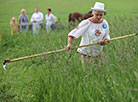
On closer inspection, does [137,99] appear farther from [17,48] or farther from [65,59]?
[17,48]

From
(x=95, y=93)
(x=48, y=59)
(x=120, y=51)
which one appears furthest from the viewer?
(x=48, y=59)

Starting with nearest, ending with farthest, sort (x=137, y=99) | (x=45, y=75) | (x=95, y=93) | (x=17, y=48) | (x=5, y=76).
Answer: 1. (x=137, y=99)
2. (x=95, y=93)
3. (x=45, y=75)
4. (x=5, y=76)
5. (x=17, y=48)

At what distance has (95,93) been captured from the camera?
2701 millimetres

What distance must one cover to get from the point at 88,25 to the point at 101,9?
14.1 inches

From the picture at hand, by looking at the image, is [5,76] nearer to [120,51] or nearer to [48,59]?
[48,59]

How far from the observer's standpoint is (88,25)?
156 inches

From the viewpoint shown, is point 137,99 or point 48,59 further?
point 48,59

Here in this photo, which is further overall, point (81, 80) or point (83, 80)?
point (81, 80)

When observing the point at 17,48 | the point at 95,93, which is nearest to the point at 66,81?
the point at 95,93

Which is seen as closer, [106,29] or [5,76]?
[106,29]

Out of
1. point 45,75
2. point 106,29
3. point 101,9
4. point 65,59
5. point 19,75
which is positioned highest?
point 101,9

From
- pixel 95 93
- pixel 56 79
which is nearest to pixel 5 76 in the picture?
pixel 56 79

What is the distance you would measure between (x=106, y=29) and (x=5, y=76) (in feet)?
8.28

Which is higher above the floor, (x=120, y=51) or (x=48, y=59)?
(x=120, y=51)
